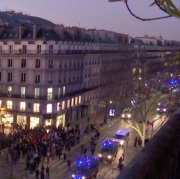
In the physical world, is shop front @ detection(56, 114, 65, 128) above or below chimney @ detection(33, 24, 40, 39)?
below

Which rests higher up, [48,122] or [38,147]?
[38,147]

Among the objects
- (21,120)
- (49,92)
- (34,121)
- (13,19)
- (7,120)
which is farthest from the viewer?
(13,19)

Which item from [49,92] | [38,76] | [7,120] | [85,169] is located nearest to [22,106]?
[7,120]

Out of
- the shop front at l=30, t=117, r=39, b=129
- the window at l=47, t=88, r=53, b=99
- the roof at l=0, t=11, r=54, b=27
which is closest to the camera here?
the shop front at l=30, t=117, r=39, b=129

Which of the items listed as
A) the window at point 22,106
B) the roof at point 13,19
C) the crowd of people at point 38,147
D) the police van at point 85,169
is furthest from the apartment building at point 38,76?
the police van at point 85,169

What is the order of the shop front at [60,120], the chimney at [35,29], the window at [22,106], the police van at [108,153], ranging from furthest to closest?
the shop front at [60,120] → the chimney at [35,29] → the window at [22,106] → the police van at [108,153]

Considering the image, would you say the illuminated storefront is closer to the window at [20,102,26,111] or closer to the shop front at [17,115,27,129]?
the shop front at [17,115,27,129]

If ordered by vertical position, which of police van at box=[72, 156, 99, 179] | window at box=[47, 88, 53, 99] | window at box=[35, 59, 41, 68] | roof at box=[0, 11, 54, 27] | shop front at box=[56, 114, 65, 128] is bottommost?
shop front at box=[56, 114, 65, 128]

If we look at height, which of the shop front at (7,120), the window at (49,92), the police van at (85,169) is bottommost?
the shop front at (7,120)

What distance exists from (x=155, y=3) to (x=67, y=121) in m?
35.9

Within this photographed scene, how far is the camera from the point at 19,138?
82.9 feet

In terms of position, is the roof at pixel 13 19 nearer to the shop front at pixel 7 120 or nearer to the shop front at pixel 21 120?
the shop front at pixel 21 120

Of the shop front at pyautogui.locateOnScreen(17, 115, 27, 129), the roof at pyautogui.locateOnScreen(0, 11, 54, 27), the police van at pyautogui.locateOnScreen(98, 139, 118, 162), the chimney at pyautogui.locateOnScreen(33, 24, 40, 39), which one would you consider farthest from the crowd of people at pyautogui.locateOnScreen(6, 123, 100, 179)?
the roof at pyautogui.locateOnScreen(0, 11, 54, 27)

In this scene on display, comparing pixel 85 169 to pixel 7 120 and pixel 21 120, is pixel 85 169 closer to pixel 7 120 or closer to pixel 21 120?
pixel 7 120
